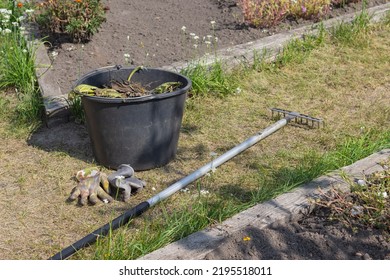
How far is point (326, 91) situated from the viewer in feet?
17.2

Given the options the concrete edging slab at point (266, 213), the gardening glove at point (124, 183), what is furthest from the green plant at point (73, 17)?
the concrete edging slab at point (266, 213)

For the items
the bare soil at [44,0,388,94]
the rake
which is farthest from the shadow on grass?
the rake

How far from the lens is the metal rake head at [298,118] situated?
455 cm

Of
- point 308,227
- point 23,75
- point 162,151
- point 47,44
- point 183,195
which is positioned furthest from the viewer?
point 47,44

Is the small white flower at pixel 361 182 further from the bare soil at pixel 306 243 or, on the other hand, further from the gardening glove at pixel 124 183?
the gardening glove at pixel 124 183

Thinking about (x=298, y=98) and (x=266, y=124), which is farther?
(x=298, y=98)

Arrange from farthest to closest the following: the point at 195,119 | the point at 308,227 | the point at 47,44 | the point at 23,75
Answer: the point at 47,44 → the point at 23,75 → the point at 195,119 → the point at 308,227

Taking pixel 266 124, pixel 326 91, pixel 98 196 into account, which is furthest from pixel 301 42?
pixel 98 196

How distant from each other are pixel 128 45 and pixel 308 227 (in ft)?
10.6

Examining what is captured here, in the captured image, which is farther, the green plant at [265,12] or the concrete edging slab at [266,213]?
the green plant at [265,12]

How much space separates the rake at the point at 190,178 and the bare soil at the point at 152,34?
4.44 ft

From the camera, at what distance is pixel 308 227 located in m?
3.03

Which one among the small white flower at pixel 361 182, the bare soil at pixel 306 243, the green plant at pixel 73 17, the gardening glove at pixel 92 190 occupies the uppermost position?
the green plant at pixel 73 17

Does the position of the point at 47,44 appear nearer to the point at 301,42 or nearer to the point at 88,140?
the point at 88,140
